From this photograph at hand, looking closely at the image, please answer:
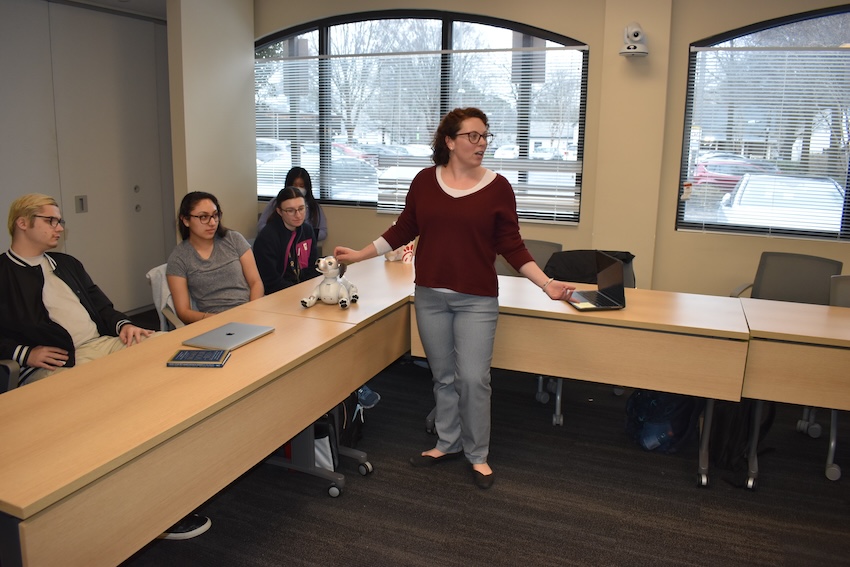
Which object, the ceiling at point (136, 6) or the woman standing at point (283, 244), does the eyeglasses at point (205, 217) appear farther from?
the ceiling at point (136, 6)

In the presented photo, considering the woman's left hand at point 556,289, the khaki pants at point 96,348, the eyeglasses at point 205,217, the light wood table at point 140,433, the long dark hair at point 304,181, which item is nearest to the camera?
the light wood table at point 140,433

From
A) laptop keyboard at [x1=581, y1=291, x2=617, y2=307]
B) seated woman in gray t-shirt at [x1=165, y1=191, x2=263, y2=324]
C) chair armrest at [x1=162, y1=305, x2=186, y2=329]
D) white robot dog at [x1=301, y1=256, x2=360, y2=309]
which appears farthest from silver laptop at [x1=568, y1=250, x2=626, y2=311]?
chair armrest at [x1=162, y1=305, x2=186, y2=329]

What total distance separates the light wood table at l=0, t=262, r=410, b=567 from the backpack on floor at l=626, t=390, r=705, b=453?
1.60 metres

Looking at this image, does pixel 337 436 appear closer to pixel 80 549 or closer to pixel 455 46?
pixel 80 549

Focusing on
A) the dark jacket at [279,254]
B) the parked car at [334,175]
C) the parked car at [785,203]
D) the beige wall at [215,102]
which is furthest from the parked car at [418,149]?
the parked car at [785,203]

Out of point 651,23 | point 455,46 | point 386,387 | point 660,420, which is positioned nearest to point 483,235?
point 660,420

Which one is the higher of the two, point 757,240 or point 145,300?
point 757,240

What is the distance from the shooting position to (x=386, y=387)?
Answer: 14.1ft

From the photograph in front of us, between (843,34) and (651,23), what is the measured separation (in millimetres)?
1226

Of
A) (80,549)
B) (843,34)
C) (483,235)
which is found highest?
(843,34)

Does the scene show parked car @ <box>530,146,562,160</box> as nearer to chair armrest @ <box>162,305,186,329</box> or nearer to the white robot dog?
the white robot dog

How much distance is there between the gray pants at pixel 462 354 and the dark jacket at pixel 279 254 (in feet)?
3.87

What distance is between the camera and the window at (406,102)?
5277mm

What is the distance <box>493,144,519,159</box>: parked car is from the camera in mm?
5434
